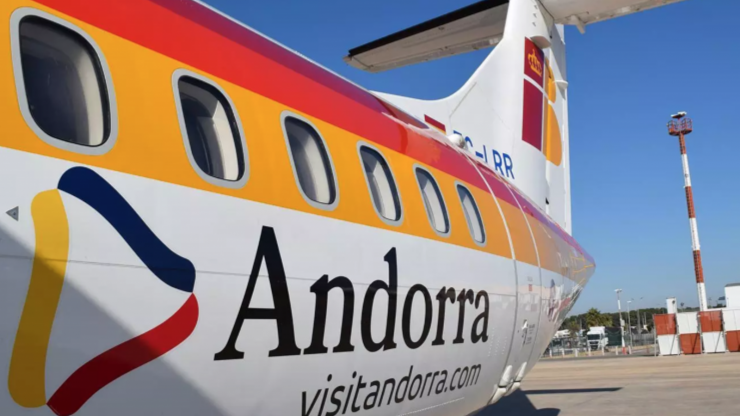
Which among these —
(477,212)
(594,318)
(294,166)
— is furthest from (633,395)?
(594,318)

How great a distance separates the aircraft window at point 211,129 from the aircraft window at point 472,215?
2.61m

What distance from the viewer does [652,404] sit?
1136cm

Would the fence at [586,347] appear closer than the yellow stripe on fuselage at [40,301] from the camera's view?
No

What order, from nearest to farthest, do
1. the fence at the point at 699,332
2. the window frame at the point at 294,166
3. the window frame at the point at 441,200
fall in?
the window frame at the point at 294,166 → the window frame at the point at 441,200 → the fence at the point at 699,332

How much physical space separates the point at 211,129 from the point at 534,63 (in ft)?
24.8

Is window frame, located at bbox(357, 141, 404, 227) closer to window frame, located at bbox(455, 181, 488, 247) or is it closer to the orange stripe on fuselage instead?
the orange stripe on fuselage

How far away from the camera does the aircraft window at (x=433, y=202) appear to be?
468 centimetres

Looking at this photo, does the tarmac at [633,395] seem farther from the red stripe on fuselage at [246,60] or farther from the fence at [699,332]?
the fence at [699,332]

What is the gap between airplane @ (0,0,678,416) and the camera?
2098 mm

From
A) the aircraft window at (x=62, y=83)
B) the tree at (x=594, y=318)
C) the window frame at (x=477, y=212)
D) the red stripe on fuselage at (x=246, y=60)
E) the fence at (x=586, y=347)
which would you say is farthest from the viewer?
the tree at (x=594, y=318)

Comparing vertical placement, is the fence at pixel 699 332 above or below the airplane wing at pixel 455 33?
below

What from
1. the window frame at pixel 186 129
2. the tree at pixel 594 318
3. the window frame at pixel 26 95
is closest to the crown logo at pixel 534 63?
the window frame at pixel 186 129

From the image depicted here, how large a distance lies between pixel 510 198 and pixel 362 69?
497cm

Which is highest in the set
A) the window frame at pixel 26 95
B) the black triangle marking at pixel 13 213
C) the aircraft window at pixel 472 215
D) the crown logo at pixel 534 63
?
the crown logo at pixel 534 63
